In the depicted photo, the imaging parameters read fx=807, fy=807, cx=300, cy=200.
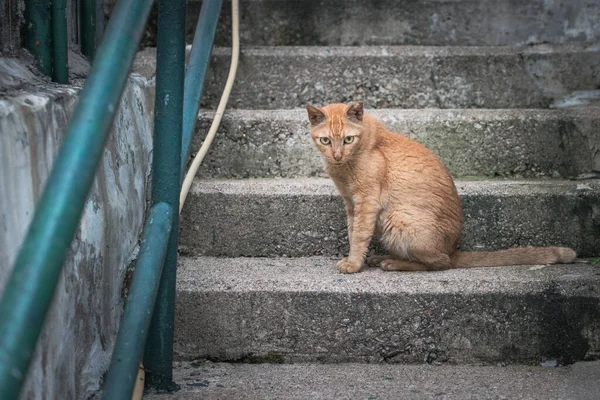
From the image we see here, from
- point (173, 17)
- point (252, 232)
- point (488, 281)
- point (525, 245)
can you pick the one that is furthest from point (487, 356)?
point (173, 17)

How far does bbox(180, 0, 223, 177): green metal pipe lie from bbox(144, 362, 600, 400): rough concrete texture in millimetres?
744

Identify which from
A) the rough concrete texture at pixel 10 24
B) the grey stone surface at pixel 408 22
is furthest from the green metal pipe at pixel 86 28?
the grey stone surface at pixel 408 22

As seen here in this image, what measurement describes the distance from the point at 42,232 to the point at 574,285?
5.99ft

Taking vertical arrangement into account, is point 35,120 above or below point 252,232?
above

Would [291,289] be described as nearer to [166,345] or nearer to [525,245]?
[166,345]

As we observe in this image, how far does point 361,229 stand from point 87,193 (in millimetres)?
1717

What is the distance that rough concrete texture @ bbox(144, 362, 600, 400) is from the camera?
90.0 inches

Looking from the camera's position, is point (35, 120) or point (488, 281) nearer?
point (35, 120)

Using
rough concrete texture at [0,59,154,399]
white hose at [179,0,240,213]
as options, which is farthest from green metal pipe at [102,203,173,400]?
white hose at [179,0,240,213]

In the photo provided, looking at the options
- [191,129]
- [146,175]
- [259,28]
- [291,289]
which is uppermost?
[259,28]

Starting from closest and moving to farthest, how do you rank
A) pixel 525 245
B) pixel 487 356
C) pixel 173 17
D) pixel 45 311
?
pixel 45 311
pixel 173 17
pixel 487 356
pixel 525 245

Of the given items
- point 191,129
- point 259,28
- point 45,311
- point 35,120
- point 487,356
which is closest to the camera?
point 45,311

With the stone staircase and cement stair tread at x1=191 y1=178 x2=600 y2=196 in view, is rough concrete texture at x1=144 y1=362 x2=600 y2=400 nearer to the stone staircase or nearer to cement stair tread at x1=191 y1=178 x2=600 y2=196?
the stone staircase

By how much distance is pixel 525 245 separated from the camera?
9.97 ft
